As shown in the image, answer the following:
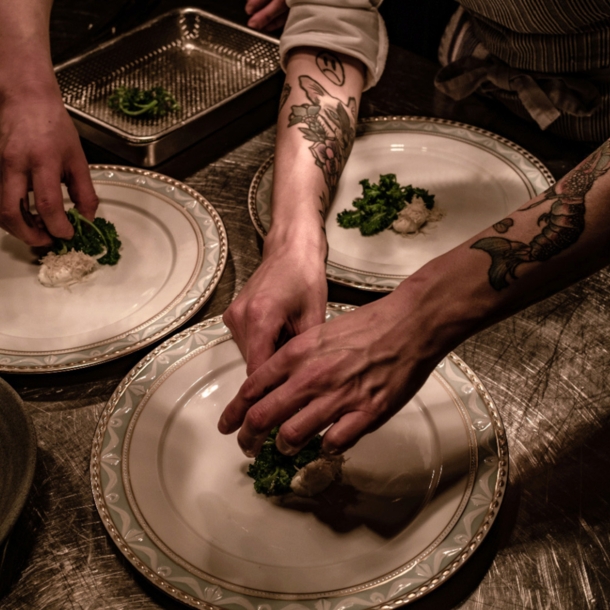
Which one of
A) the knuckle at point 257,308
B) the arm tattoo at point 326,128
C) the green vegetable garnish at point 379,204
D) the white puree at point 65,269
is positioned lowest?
the white puree at point 65,269

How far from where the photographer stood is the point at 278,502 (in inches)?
46.9

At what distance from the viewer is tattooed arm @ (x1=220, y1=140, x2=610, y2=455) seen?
106 cm

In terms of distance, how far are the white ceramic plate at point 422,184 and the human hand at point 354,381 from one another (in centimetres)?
41

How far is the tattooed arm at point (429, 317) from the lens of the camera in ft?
3.48

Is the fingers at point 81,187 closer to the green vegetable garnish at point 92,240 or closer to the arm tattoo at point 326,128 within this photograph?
the green vegetable garnish at point 92,240

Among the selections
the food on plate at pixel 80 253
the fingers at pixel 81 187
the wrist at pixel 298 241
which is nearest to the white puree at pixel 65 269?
the food on plate at pixel 80 253

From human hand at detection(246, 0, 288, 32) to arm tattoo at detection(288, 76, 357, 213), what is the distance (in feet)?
2.09

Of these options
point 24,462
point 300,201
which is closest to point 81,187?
point 300,201

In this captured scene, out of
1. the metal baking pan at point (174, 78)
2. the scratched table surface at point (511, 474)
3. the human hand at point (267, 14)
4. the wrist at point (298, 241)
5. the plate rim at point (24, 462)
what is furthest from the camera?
the human hand at point (267, 14)

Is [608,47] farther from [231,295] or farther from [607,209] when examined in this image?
[231,295]

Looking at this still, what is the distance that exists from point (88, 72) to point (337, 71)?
3.05ft

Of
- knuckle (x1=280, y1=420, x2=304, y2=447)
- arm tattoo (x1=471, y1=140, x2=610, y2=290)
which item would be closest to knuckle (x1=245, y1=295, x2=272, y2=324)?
knuckle (x1=280, y1=420, x2=304, y2=447)

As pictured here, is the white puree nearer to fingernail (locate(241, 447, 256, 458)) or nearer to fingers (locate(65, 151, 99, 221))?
fingers (locate(65, 151, 99, 221))

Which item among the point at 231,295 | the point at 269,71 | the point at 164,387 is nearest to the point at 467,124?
the point at 269,71
